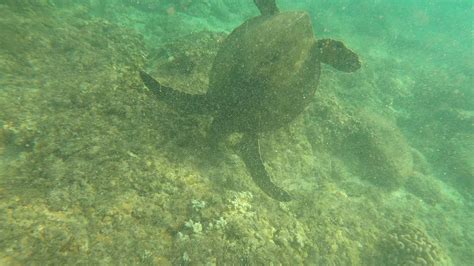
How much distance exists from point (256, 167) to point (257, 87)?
1047mm

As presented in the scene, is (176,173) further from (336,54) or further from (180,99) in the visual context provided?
(336,54)

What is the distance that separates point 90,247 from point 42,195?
67 centimetres

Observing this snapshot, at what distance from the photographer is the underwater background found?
8.86 ft

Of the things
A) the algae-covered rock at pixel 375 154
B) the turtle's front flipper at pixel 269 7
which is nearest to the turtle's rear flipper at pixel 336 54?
the turtle's front flipper at pixel 269 7

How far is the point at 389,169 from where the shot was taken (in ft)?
23.4

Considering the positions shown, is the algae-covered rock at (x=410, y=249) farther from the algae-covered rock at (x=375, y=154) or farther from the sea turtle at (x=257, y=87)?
the sea turtle at (x=257, y=87)

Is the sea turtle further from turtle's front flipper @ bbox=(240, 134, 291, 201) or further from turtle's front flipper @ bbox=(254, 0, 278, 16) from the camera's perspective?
turtle's front flipper @ bbox=(254, 0, 278, 16)

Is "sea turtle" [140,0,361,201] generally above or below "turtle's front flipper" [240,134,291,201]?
above

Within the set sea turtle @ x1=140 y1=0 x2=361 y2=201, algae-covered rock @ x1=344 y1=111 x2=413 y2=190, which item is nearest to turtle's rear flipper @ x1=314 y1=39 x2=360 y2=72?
sea turtle @ x1=140 y1=0 x2=361 y2=201

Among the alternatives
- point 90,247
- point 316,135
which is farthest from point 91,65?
point 316,135

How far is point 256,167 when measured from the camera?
3.99m

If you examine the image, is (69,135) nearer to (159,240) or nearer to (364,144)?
(159,240)

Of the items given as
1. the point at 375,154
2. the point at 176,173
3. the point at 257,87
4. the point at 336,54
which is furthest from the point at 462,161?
the point at 176,173

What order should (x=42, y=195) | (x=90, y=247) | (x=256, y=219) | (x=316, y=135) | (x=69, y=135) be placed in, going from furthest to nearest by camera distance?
(x=316, y=135), (x=256, y=219), (x=69, y=135), (x=42, y=195), (x=90, y=247)
